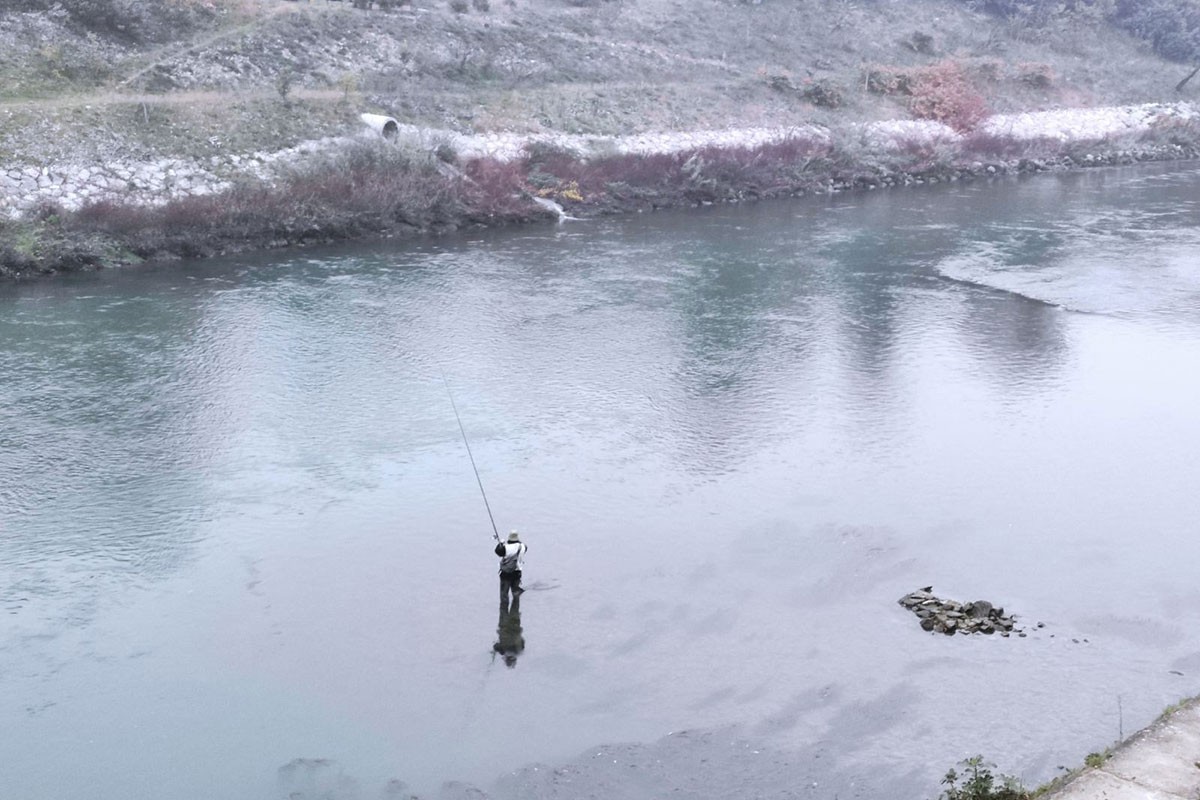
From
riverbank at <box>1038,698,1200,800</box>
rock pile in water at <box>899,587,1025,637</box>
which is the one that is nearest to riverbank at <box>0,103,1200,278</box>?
rock pile in water at <box>899,587,1025,637</box>

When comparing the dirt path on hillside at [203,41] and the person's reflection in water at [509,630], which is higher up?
the dirt path on hillside at [203,41]

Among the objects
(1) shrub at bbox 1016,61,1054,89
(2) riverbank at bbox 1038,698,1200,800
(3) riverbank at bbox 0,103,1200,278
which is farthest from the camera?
(1) shrub at bbox 1016,61,1054,89

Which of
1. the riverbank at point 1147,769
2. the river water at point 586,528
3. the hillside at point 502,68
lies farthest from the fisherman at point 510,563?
the hillside at point 502,68

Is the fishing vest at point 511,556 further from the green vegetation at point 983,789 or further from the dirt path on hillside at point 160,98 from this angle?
the dirt path on hillside at point 160,98

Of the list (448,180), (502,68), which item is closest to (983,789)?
Result: (448,180)

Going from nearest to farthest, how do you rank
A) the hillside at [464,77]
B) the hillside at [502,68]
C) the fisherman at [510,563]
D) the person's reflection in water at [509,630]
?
the person's reflection in water at [509,630] → the fisherman at [510,563] → the hillside at [464,77] → the hillside at [502,68]

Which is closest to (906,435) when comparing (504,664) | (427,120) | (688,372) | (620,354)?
(688,372)

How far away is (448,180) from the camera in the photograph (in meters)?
39.0

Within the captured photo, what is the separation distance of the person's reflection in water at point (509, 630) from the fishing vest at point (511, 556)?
324mm

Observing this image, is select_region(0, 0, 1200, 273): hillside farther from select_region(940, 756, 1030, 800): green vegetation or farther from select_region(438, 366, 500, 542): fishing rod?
select_region(940, 756, 1030, 800): green vegetation

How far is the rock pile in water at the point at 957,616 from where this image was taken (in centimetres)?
1495

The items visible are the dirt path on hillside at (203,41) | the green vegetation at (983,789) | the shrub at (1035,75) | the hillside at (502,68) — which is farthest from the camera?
the shrub at (1035,75)

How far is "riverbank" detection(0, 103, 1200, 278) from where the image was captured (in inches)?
1308

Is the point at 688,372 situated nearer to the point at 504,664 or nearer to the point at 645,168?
the point at 504,664
